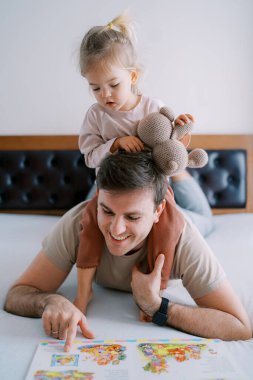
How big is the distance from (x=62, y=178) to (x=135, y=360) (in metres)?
1.98

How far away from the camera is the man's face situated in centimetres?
118

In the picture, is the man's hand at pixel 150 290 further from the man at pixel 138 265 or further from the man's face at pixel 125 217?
the man's face at pixel 125 217

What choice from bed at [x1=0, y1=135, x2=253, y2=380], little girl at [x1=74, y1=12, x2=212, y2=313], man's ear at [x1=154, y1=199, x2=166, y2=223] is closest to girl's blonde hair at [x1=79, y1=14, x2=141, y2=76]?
little girl at [x1=74, y1=12, x2=212, y2=313]

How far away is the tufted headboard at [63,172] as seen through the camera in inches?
112

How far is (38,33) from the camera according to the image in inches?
110

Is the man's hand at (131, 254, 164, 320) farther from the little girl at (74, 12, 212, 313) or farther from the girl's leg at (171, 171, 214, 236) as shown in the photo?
the girl's leg at (171, 171, 214, 236)

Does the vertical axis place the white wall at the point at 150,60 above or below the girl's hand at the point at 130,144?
above

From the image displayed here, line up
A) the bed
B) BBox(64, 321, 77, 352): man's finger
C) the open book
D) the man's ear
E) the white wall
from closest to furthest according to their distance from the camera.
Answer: the open book, BBox(64, 321, 77, 352): man's finger, the man's ear, the bed, the white wall

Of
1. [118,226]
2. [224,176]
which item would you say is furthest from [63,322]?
[224,176]

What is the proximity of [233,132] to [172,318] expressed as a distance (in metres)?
2.04

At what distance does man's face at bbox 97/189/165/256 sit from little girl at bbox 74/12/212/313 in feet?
0.31

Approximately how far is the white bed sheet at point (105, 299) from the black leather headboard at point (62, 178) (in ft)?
1.35

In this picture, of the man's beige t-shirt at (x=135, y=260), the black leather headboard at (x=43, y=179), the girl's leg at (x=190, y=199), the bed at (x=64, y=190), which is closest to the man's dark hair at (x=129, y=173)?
the man's beige t-shirt at (x=135, y=260)

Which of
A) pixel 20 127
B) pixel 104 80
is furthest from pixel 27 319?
pixel 20 127
